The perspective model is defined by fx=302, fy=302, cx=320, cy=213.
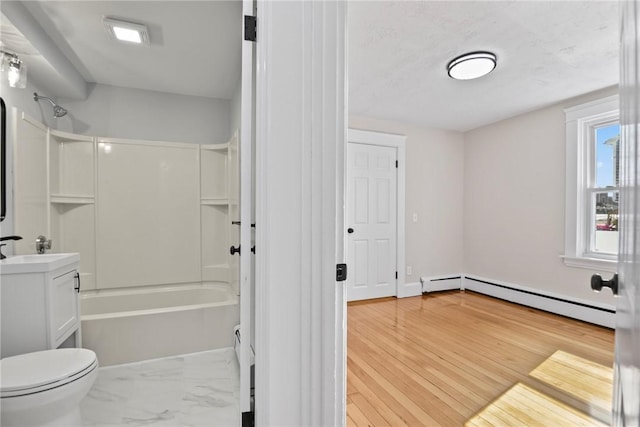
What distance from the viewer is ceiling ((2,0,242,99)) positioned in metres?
1.84

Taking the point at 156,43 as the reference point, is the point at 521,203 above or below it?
below

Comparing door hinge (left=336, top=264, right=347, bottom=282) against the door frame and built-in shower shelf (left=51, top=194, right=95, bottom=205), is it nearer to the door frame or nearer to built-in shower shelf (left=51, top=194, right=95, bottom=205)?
built-in shower shelf (left=51, top=194, right=95, bottom=205)

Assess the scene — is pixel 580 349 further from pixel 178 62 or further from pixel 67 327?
Result: pixel 178 62

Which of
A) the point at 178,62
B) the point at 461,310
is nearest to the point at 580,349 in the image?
the point at 461,310

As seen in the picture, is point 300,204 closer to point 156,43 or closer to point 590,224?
point 156,43

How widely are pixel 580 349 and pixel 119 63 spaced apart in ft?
14.5

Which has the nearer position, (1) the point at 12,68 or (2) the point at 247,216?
(2) the point at 247,216

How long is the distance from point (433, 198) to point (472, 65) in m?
2.15

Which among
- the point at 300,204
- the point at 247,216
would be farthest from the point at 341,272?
the point at 247,216

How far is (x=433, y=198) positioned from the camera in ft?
13.8

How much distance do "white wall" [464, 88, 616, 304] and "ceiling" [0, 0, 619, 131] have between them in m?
0.40

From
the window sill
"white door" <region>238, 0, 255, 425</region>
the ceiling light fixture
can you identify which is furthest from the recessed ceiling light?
the window sill

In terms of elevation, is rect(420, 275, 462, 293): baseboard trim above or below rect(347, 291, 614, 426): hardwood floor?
above

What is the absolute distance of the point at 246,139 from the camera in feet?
3.59
